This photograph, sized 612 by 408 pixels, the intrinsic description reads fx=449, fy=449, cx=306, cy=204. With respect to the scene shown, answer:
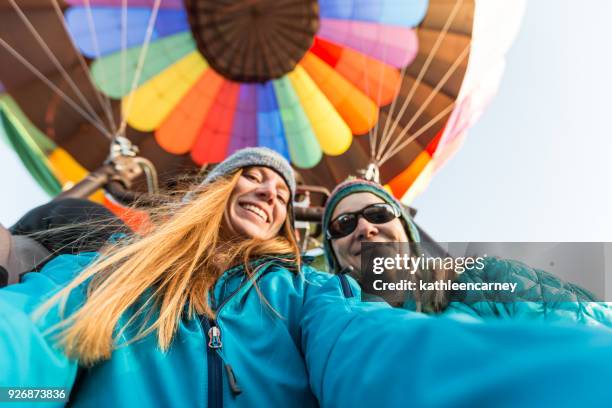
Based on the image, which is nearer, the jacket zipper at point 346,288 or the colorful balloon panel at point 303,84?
A: the jacket zipper at point 346,288

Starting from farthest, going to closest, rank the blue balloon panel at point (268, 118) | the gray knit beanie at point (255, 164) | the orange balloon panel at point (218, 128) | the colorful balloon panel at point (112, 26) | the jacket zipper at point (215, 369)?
the blue balloon panel at point (268, 118)
the orange balloon panel at point (218, 128)
the colorful balloon panel at point (112, 26)
the gray knit beanie at point (255, 164)
the jacket zipper at point (215, 369)

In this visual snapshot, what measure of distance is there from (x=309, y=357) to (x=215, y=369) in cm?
22

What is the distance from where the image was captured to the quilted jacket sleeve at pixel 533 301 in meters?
1.32

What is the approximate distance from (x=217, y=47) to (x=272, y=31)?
781 millimetres

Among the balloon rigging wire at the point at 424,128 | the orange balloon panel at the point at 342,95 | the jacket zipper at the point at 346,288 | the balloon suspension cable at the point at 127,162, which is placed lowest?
the jacket zipper at the point at 346,288

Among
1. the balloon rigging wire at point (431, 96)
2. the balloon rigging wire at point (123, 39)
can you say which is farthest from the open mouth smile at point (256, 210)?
the balloon rigging wire at point (123, 39)

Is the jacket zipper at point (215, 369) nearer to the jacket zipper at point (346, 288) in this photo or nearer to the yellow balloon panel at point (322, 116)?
the jacket zipper at point (346, 288)

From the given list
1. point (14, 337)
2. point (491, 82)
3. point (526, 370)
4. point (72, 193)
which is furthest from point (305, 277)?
point (491, 82)

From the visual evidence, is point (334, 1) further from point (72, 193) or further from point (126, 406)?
point (126, 406)

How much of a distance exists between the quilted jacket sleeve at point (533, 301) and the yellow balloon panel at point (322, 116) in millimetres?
4669

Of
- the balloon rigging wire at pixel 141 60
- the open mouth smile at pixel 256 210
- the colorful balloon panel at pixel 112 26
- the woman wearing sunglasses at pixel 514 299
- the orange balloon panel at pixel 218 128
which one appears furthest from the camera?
the orange balloon panel at pixel 218 128

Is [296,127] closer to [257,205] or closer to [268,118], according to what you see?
[268,118]

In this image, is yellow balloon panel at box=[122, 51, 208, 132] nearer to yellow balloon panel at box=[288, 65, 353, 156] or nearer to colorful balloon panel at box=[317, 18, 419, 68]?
yellow balloon panel at box=[288, 65, 353, 156]

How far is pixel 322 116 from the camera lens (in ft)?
19.7
